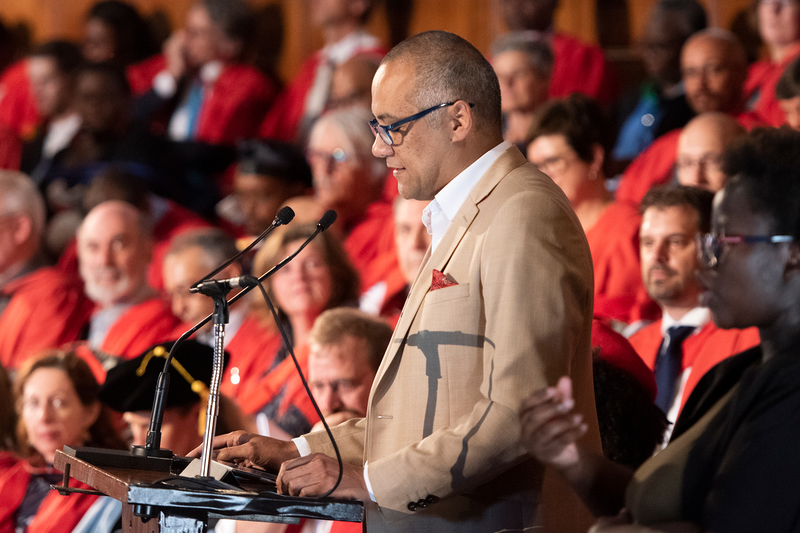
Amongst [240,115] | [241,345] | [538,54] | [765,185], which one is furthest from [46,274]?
[765,185]

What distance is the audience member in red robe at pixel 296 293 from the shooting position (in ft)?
11.5

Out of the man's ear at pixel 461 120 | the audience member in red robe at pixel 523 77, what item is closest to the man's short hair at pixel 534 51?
the audience member in red robe at pixel 523 77

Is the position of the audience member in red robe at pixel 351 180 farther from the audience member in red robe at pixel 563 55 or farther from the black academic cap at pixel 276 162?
the audience member in red robe at pixel 563 55

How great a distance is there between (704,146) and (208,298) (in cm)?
198

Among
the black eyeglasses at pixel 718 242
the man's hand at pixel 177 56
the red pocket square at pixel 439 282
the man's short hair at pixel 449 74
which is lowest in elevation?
the red pocket square at pixel 439 282

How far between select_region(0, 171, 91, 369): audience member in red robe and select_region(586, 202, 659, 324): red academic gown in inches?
95.8

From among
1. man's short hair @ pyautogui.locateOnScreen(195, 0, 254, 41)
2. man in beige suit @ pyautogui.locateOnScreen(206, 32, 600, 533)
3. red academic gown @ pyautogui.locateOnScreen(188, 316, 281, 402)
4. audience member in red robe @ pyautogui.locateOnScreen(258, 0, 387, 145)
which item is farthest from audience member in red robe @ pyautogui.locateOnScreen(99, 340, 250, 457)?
man's short hair @ pyautogui.locateOnScreen(195, 0, 254, 41)

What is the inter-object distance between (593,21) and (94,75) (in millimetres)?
2912

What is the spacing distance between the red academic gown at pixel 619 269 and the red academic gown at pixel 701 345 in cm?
37

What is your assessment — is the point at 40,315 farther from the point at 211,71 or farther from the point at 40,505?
the point at 211,71

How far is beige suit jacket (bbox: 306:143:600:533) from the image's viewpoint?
4.84 feet

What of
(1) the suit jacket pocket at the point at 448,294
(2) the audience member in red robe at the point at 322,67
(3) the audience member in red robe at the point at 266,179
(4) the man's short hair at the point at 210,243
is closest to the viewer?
(1) the suit jacket pocket at the point at 448,294

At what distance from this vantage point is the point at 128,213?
4617 millimetres

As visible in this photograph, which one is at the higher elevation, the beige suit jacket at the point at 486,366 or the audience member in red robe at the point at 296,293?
the beige suit jacket at the point at 486,366
